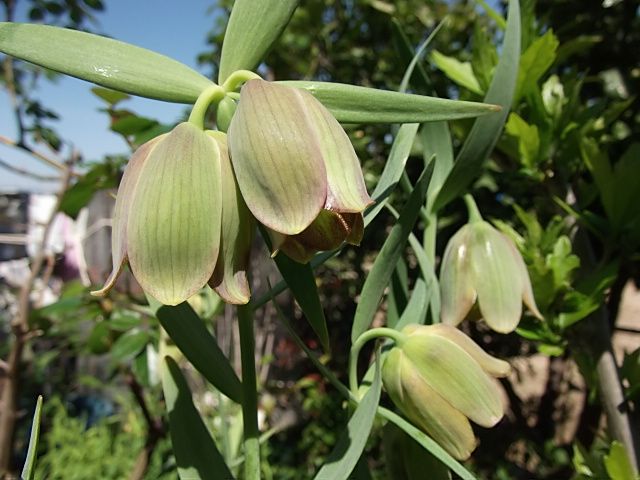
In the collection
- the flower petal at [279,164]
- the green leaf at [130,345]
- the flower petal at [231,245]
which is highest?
the flower petal at [279,164]

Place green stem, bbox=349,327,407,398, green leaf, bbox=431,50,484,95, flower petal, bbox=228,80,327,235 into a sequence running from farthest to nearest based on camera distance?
green leaf, bbox=431,50,484,95 < green stem, bbox=349,327,407,398 < flower petal, bbox=228,80,327,235

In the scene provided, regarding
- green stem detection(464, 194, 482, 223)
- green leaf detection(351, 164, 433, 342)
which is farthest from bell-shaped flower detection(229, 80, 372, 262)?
green stem detection(464, 194, 482, 223)

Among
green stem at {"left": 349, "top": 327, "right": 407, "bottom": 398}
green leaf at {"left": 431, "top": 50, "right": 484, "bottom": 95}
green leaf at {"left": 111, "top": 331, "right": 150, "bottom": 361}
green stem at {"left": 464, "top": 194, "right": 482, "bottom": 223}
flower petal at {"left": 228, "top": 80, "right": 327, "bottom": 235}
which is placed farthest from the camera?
green leaf at {"left": 111, "top": 331, "right": 150, "bottom": 361}

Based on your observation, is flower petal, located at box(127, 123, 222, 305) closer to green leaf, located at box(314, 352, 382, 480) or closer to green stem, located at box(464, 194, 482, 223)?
green leaf, located at box(314, 352, 382, 480)

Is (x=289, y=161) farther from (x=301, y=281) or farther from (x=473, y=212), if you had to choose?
(x=473, y=212)

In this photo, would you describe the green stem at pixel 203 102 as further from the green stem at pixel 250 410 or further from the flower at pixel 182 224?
the green stem at pixel 250 410

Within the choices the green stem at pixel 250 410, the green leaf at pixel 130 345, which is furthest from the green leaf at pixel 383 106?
the green leaf at pixel 130 345

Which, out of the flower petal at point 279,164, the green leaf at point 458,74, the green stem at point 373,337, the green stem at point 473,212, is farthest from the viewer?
the green leaf at point 458,74
